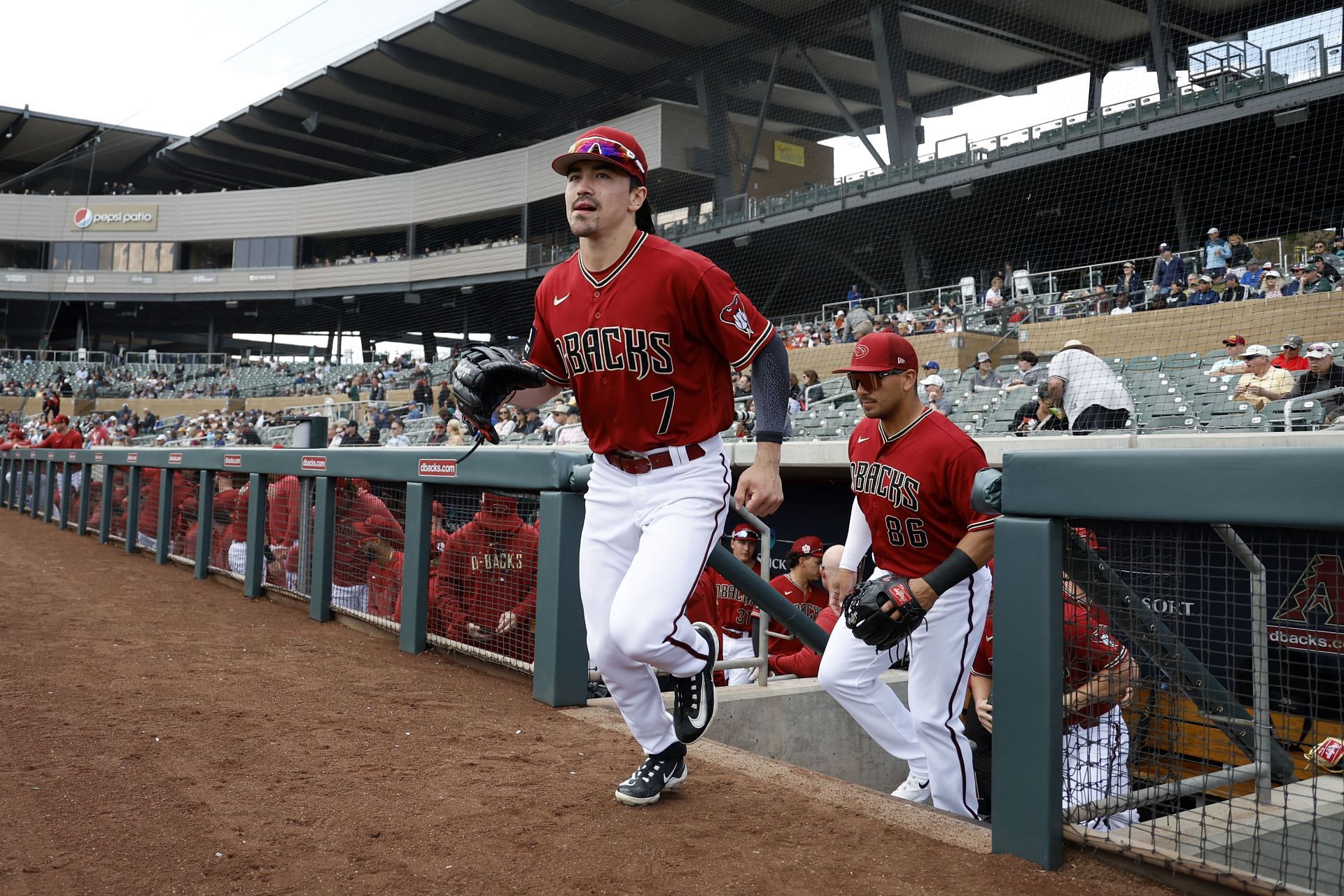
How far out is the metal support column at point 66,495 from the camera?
10805 mm

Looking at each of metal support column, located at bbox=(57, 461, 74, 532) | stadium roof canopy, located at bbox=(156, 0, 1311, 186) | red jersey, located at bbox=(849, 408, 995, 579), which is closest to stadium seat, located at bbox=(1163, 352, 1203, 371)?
red jersey, located at bbox=(849, 408, 995, 579)

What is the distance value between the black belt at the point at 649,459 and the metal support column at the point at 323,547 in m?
3.04

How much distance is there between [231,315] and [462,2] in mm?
21197

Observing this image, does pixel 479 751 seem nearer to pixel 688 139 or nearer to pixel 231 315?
pixel 688 139

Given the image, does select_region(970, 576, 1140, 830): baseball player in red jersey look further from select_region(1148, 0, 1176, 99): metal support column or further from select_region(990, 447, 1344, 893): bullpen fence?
select_region(1148, 0, 1176, 99): metal support column

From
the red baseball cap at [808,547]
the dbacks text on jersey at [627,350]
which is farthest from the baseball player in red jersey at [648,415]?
the red baseball cap at [808,547]

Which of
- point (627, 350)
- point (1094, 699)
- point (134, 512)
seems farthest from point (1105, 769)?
point (134, 512)

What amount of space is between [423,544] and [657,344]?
2221 millimetres

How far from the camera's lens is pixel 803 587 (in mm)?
5504

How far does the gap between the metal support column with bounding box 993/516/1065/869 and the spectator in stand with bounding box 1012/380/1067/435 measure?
5.56m

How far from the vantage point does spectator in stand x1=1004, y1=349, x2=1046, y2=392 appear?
9.74m

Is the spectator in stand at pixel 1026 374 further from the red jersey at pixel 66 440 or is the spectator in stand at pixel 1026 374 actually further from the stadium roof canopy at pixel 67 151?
the stadium roof canopy at pixel 67 151

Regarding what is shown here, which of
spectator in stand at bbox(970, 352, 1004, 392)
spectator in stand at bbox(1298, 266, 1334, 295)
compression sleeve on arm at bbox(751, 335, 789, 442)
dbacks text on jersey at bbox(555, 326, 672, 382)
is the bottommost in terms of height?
compression sleeve on arm at bbox(751, 335, 789, 442)

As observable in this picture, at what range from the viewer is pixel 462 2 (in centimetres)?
2606
